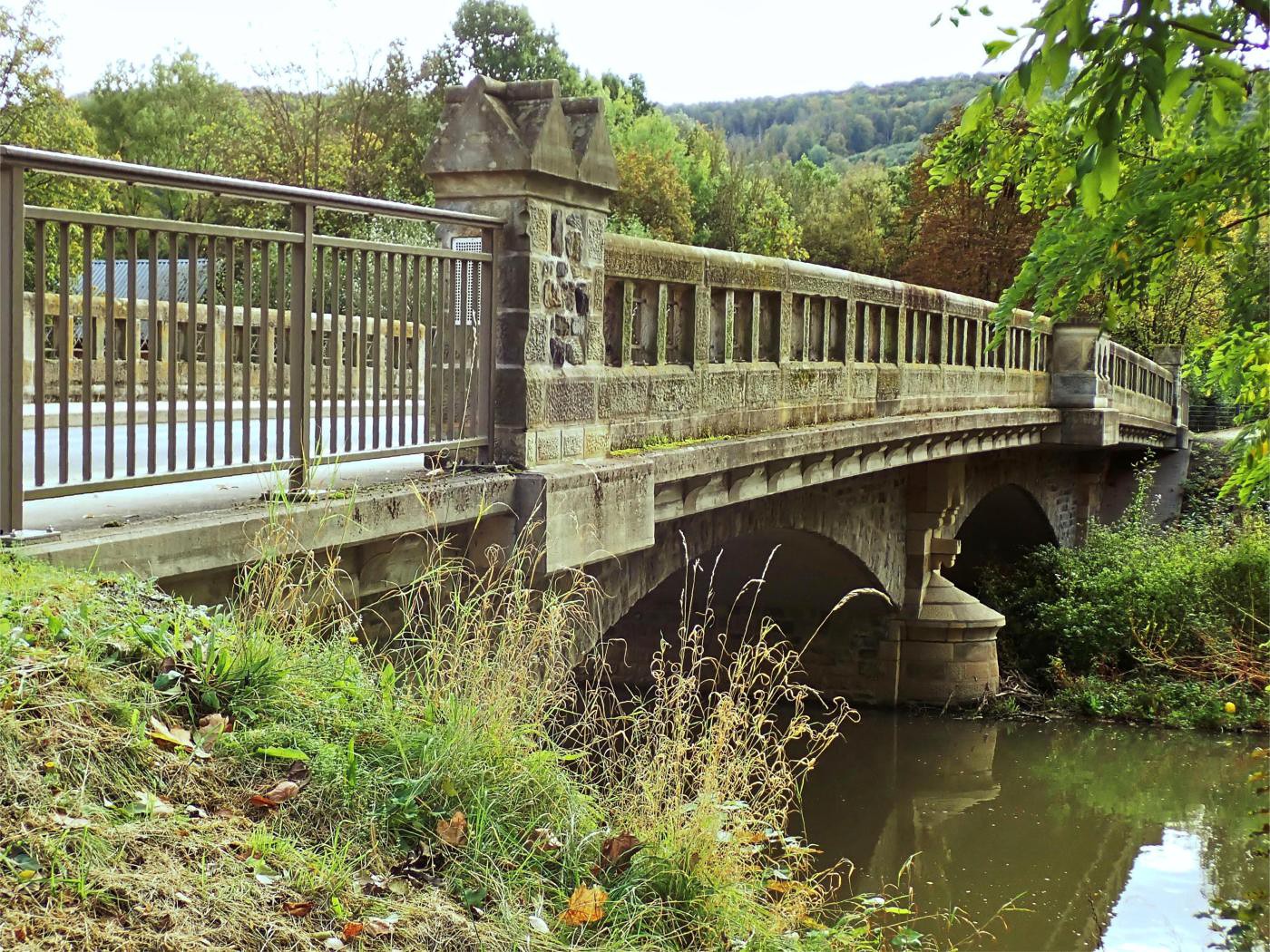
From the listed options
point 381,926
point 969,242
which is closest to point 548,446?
point 381,926

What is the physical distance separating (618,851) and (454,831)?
56cm

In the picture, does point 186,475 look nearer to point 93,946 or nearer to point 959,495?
point 93,946

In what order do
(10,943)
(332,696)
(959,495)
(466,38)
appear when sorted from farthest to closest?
(466,38) → (959,495) → (332,696) → (10,943)

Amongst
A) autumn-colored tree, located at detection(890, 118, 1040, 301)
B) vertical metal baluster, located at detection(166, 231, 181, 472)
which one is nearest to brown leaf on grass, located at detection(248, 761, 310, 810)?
vertical metal baluster, located at detection(166, 231, 181, 472)

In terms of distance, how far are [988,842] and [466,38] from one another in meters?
36.6

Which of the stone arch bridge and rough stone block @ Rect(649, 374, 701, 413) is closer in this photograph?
the stone arch bridge

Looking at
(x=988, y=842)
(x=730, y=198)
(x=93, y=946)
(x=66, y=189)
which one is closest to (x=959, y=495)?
(x=988, y=842)

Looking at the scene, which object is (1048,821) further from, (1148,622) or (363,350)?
(363,350)

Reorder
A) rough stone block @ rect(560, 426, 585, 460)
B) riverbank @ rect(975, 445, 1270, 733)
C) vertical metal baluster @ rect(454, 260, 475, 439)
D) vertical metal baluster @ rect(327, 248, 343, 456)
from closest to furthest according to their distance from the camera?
1. vertical metal baluster @ rect(327, 248, 343, 456)
2. vertical metal baluster @ rect(454, 260, 475, 439)
3. rough stone block @ rect(560, 426, 585, 460)
4. riverbank @ rect(975, 445, 1270, 733)

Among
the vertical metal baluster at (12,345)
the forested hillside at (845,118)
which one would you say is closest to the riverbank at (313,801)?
the vertical metal baluster at (12,345)

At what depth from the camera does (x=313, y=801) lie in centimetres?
347

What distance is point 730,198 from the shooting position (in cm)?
4503

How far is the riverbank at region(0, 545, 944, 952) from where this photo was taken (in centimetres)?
290

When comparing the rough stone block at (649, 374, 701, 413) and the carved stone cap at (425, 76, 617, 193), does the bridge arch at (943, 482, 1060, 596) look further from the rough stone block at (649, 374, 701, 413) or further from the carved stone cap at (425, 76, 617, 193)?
the carved stone cap at (425, 76, 617, 193)
